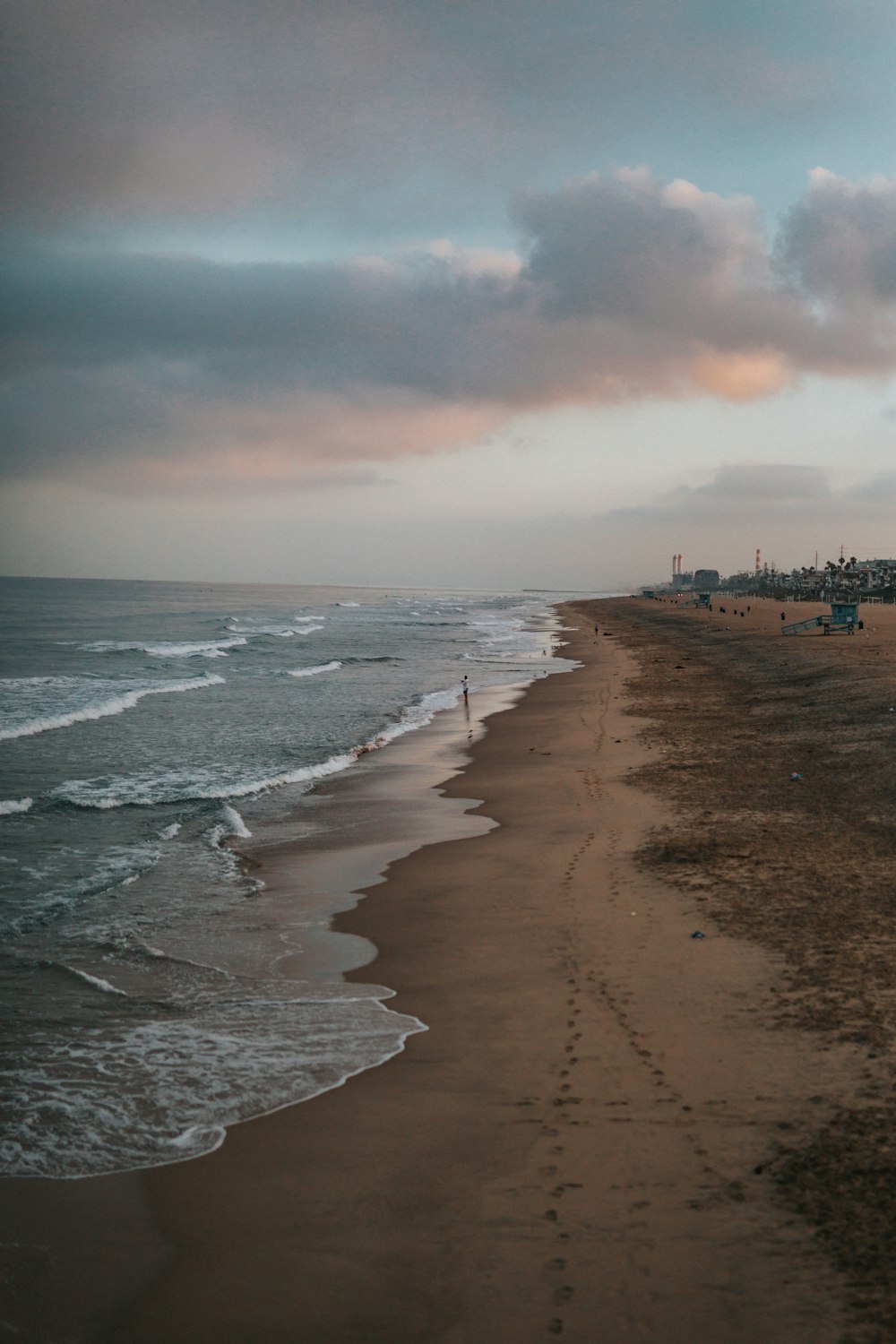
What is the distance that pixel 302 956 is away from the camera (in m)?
9.94

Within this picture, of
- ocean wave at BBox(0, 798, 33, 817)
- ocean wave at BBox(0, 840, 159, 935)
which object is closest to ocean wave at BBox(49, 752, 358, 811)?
ocean wave at BBox(0, 798, 33, 817)

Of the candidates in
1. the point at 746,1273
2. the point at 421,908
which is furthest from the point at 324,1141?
the point at 421,908

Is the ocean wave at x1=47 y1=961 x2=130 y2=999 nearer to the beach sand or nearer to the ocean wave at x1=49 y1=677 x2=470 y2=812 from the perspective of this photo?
the beach sand

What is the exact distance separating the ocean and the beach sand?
546 millimetres

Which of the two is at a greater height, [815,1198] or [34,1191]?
[815,1198]

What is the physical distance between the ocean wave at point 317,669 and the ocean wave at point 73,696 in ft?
12.9

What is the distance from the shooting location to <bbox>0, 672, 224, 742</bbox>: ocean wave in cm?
2827

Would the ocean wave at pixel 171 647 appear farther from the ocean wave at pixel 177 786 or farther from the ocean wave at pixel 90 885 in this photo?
the ocean wave at pixel 90 885

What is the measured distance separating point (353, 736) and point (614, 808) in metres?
11.6

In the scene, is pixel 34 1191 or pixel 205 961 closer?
pixel 34 1191

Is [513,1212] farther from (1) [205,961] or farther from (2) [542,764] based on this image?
(2) [542,764]

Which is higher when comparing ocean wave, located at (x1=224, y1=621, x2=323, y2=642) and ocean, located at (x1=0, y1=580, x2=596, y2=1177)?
ocean wave, located at (x1=224, y1=621, x2=323, y2=642)

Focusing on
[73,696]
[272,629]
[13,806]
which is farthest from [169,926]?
[272,629]

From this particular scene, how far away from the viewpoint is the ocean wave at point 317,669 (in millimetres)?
45175
